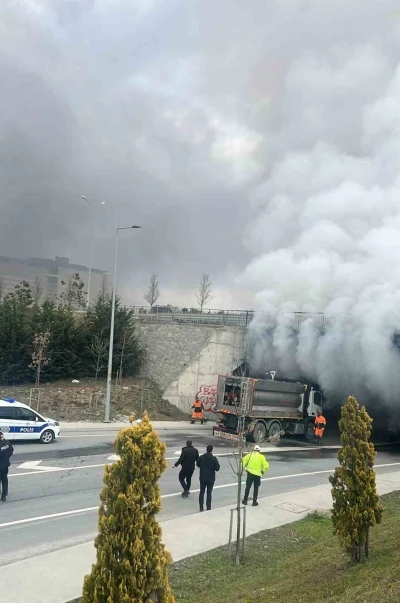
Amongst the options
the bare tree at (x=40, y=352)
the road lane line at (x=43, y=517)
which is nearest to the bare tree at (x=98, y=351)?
the bare tree at (x=40, y=352)

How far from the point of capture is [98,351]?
98.2 feet

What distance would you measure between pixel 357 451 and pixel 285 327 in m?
19.2

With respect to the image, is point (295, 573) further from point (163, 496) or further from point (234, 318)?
point (234, 318)

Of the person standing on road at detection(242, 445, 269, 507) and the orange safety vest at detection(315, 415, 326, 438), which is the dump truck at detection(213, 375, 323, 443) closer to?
the orange safety vest at detection(315, 415, 326, 438)

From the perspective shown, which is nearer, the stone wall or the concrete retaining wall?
the concrete retaining wall

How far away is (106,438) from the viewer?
20203 millimetres

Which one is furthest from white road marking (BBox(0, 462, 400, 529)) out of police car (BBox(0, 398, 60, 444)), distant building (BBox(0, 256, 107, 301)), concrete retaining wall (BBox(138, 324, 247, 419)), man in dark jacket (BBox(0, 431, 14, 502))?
distant building (BBox(0, 256, 107, 301))

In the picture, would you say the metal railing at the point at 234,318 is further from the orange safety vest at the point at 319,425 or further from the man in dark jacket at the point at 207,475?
the man in dark jacket at the point at 207,475

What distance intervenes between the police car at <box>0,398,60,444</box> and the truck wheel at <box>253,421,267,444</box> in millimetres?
8038

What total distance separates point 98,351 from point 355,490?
24.2 metres

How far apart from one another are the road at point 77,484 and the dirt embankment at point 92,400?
13.7 feet

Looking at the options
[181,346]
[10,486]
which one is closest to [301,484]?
[10,486]

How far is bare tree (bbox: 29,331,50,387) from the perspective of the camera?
26516 millimetres

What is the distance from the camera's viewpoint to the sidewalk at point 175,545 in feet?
21.6
